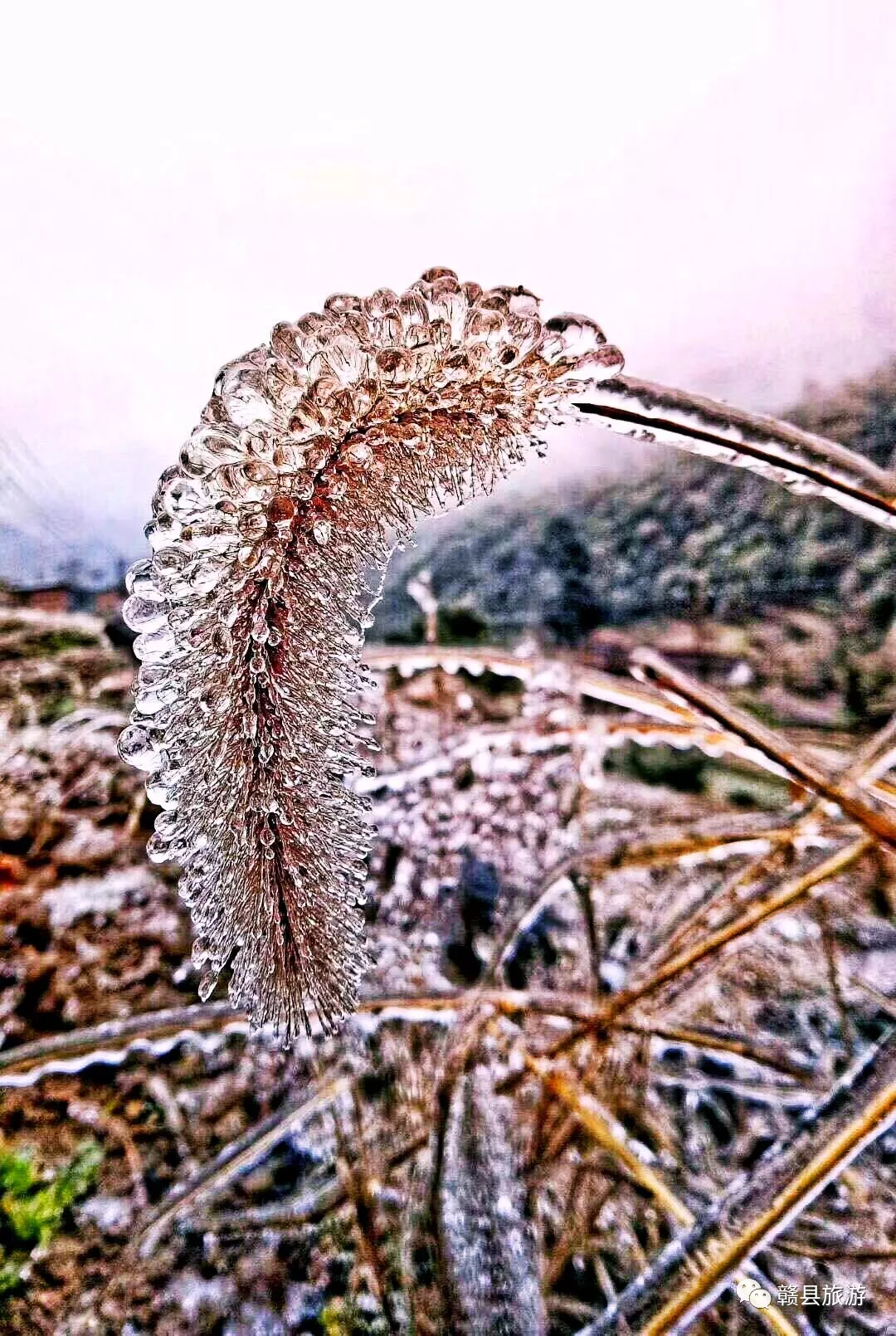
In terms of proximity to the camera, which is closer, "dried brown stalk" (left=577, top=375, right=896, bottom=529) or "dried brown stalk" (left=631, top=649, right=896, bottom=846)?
"dried brown stalk" (left=577, top=375, right=896, bottom=529)

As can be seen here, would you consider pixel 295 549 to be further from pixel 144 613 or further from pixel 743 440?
pixel 743 440

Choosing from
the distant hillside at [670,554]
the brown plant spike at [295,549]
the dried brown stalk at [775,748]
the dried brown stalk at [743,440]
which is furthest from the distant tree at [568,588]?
the brown plant spike at [295,549]

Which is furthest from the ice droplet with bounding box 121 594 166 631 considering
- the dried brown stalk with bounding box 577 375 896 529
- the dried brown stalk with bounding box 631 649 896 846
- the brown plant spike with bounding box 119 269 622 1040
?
the dried brown stalk with bounding box 631 649 896 846

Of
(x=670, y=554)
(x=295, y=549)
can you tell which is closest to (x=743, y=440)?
(x=295, y=549)

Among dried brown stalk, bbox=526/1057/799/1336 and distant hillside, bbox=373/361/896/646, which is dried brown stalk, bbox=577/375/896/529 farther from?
dried brown stalk, bbox=526/1057/799/1336

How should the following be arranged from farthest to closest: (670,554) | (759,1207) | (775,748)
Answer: (670,554) < (775,748) < (759,1207)

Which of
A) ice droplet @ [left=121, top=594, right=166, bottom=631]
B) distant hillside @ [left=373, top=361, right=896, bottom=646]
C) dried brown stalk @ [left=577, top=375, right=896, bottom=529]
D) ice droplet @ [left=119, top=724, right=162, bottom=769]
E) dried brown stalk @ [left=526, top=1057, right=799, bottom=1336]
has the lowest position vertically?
dried brown stalk @ [left=526, top=1057, right=799, bottom=1336]

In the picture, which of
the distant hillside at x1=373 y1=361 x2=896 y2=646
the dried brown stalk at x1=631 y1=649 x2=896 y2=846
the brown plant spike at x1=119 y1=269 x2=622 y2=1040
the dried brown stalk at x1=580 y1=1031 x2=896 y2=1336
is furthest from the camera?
the distant hillside at x1=373 y1=361 x2=896 y2=646
